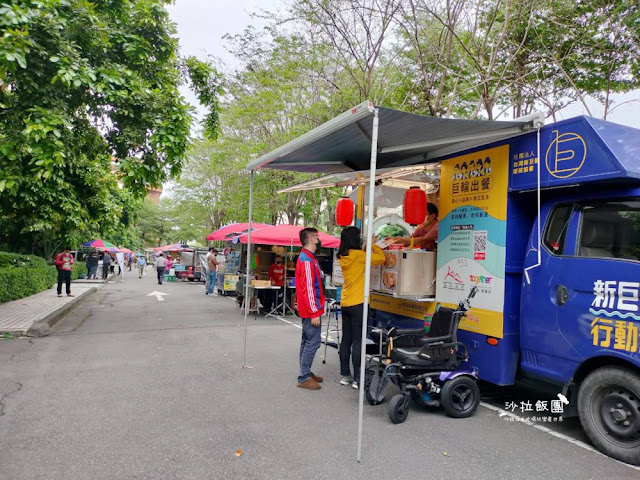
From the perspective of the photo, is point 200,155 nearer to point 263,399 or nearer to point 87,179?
point 87,179

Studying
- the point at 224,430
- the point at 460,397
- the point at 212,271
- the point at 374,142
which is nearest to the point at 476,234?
the point at 460,397

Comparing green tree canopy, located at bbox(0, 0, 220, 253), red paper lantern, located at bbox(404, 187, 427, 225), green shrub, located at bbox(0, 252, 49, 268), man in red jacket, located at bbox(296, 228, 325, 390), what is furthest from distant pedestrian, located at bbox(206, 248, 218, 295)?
red paper lantern, located at bbox(404, 187, 427, 225)

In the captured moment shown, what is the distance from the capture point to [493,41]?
1110 centimetres

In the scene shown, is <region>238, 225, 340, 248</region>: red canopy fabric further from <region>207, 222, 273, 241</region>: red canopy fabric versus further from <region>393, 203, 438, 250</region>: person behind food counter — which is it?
<region>393, 203, 438, 250</region>: person behind food counter

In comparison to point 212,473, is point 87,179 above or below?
above

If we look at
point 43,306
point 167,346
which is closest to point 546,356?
point 167,346

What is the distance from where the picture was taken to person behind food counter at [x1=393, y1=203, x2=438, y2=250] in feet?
18.0

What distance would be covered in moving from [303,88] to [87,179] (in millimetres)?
8145

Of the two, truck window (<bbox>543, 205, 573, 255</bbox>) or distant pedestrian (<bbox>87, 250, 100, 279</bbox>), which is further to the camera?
distant pedestrian (<bbox>87, 250, 100, 279</bbox>)

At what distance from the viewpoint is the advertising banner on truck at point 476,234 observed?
4.36 metres

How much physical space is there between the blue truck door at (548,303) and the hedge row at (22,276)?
1276 centimetres

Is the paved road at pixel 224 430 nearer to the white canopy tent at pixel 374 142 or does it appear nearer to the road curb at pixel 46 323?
the white canopy tent at pixel 374 142

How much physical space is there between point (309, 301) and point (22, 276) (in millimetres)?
12029

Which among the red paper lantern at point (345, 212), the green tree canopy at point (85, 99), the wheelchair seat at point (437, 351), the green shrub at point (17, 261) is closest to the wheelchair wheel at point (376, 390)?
the wheelchair seat at point (437, 351)
